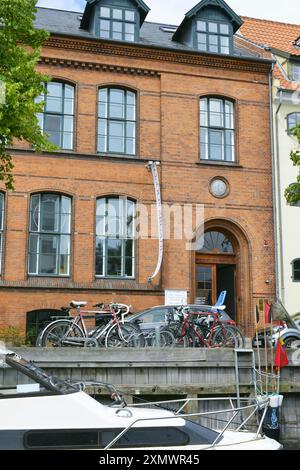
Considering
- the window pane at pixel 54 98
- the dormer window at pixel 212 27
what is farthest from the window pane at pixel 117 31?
the window pane at pixel 54 98

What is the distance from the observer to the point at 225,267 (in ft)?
74.3

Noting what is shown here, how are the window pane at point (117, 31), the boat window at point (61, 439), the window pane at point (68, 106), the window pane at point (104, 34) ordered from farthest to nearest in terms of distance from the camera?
the window pane at point (117, 31)
the window pane at point (104, 34)
the window pane at point (68, 106)
the boat window at point (61, 439)

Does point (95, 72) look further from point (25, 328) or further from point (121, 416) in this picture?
point (121, 416)

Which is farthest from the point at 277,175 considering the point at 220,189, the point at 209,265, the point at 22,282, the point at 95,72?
the point at 22,282

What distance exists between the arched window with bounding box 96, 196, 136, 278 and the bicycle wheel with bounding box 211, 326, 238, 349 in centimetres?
683

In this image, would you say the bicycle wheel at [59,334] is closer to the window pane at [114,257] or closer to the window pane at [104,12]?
the window pane at [114,257]

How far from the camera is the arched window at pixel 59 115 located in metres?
21.7

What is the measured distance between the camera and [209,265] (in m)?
22.5

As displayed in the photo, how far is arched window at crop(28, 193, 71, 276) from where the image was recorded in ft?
67.7

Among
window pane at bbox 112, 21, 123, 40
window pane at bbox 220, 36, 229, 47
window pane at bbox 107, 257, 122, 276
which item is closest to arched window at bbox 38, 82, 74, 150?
window pane at bbox 112, 21, 123, 40

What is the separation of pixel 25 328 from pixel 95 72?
30.8ft

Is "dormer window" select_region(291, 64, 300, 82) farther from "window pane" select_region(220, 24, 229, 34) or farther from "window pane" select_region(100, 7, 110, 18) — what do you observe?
"window pane" select_region(100, 7, 110, 18)

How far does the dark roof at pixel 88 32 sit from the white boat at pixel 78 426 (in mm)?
17706

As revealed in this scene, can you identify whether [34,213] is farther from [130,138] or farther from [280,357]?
[280,357]
